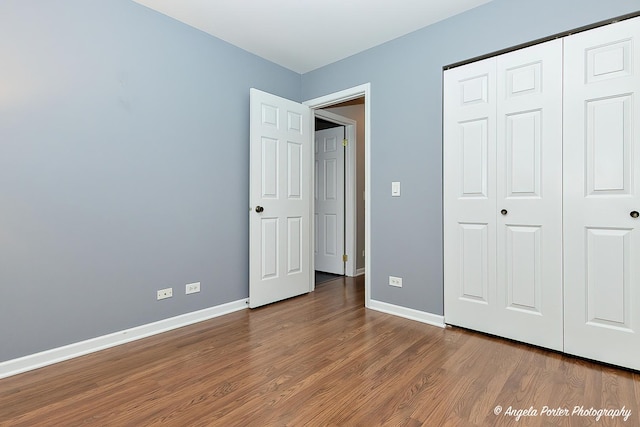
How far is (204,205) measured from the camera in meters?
2.96

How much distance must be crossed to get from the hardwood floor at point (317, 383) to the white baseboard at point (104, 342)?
7 centimetres

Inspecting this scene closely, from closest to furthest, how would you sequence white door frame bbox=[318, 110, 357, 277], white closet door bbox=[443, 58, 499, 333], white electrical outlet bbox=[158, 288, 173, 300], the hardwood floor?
1. the hardwood floor
2. white closet door bbox=[443, 58, 499, 333]
3. white electrical outlet bbox=[158, 288, 173, 300]
4. white door frame bbox=[318, 110, 357, 277]

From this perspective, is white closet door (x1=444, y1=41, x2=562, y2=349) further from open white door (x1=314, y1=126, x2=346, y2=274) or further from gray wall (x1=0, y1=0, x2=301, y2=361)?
open white door (x1=314, y1=126, x2=346, y2=274)

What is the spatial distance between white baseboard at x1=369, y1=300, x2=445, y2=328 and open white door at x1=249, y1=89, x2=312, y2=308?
3.02 feet

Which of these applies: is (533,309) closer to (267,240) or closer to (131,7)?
(267,240)

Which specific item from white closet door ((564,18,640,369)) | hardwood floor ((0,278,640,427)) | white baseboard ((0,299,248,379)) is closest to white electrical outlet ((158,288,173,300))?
white baseboard ((0,299,248,379))

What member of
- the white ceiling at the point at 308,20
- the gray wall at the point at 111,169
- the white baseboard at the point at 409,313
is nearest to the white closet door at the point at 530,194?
the white baseboard at the point at 409,313

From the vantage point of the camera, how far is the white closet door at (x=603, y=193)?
197 cm

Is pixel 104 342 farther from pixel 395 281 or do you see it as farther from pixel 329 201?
pixel 329 201

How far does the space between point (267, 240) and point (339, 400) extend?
1.88 m

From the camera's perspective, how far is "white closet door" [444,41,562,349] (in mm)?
2242

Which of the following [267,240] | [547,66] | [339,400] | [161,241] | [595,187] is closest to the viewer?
[339,400]

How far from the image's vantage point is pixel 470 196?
2609 mm

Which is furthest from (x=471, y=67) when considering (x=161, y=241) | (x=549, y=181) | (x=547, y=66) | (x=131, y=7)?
(x=161, y=241)
